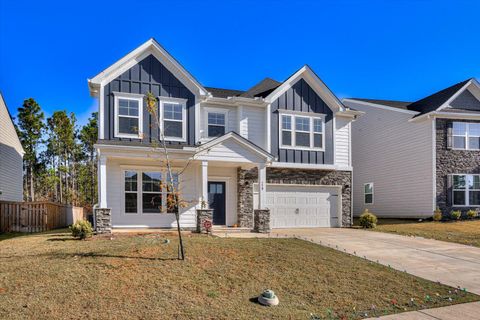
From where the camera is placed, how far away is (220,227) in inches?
632

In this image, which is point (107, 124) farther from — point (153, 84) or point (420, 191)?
point (420, 191)

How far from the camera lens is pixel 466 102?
2155 centimetres

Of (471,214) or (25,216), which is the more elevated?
(25,216)

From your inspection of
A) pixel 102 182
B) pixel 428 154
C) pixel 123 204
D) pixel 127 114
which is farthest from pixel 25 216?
pixel 428 154

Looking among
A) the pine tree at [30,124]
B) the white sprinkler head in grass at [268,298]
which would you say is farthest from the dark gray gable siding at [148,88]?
the pine tree at [30,124]

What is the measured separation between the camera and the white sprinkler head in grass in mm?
6645

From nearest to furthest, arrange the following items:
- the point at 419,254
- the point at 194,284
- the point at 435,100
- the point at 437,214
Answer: the point at 194,284 < the point at 419,254 < the point at 437,214 < the point at 435,100

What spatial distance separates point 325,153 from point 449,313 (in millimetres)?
11786

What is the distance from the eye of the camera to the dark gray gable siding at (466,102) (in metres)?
21.2

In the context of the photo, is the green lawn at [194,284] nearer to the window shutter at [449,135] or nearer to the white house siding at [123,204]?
the white house siding at [123,204]

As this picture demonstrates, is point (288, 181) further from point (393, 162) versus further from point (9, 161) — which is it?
point (9, 161)

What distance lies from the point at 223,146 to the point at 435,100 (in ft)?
46.7

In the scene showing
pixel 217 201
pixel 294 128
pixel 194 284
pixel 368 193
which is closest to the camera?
pixel 194 284

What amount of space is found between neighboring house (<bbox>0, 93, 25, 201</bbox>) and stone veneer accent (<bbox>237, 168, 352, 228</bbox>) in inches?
522
